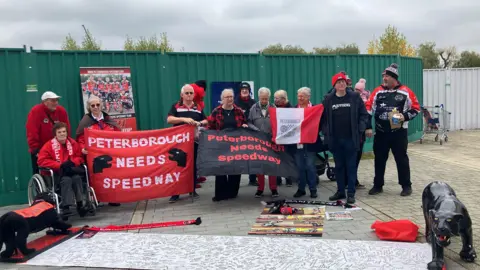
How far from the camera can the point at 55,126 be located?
20.9 feet

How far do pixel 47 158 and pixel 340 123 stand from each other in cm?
437

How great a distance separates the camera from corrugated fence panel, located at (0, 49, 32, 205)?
24.5 ft

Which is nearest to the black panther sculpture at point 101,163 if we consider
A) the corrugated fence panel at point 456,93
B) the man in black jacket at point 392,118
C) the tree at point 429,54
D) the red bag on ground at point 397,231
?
the red bag on ground at point 397,231

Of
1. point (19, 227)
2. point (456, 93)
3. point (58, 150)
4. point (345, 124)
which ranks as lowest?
point (19, 227)

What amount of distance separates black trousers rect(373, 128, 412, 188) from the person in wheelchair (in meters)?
4.71

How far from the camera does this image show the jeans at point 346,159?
671 centimetres

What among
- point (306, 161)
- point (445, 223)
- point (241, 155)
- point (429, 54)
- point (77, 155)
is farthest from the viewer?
point (429, 54)

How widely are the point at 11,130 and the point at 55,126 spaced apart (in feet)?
5.62

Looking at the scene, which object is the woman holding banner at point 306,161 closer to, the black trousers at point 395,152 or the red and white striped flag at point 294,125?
the red and white striped flag at point 294,125

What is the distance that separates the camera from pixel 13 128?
7.54 m

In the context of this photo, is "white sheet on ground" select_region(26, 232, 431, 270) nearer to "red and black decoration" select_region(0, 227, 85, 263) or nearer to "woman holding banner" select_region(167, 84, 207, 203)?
"red and black decoration" select_region(0, 227, 85, 263)

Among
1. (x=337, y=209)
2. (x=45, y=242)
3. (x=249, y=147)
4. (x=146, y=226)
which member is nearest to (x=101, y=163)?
(x=146, y=226)

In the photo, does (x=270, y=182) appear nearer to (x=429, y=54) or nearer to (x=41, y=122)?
(x=41, y=122)

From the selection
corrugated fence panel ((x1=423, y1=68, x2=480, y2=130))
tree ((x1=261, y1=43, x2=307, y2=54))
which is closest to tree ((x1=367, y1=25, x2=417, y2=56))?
tree ((x1=261, y1=43, x2=307, y2=54))
